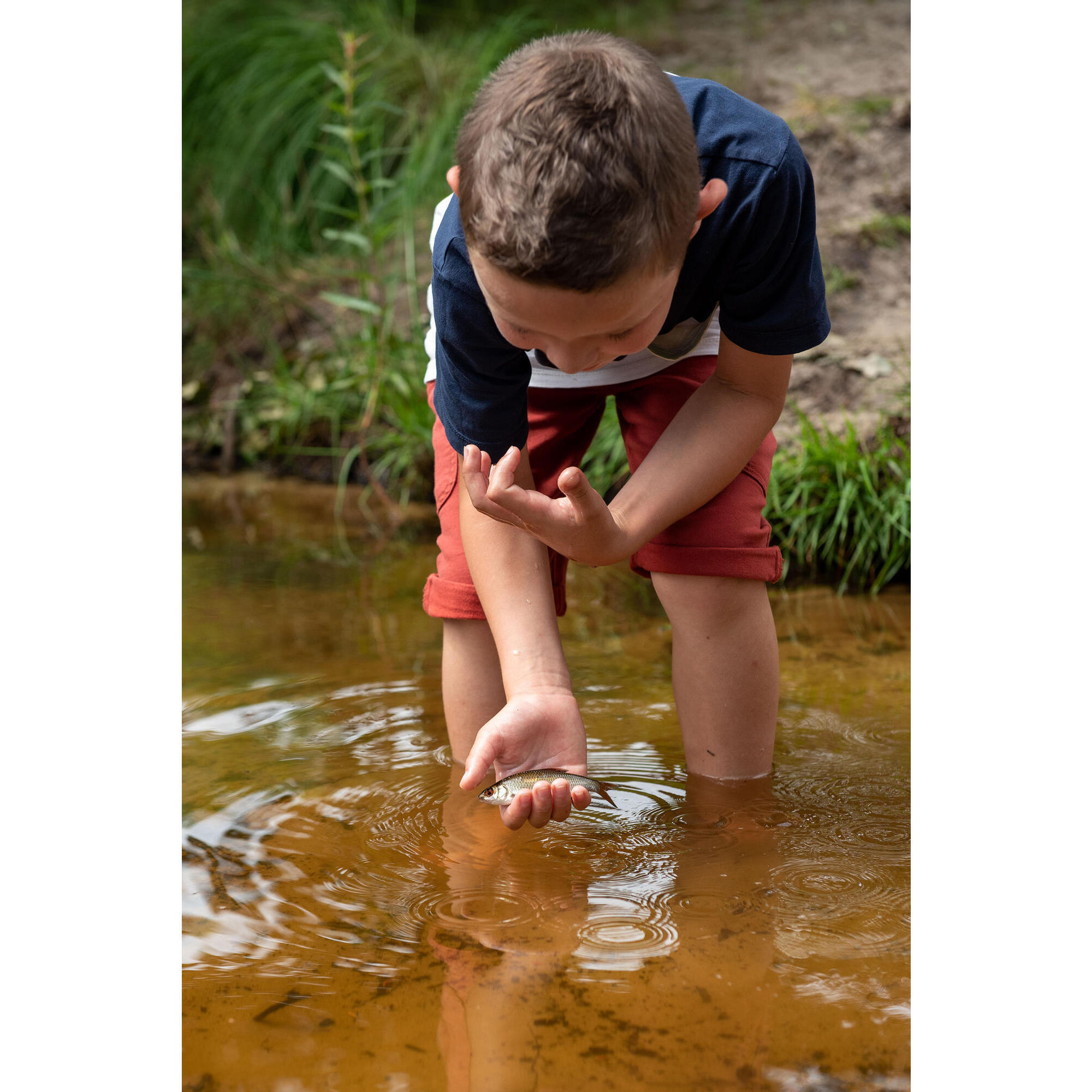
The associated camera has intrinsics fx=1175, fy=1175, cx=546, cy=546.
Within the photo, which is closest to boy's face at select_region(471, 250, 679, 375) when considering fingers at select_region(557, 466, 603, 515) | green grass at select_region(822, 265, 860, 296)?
fingers at select_region(557, 466, 603, 515)

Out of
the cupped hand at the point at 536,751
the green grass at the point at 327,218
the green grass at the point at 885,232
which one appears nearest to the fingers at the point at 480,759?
the cupped hand at the point at 536,751

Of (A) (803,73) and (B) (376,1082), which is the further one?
(A) (803,73)

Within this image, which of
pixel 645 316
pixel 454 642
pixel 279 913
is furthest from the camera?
pixel 454 642

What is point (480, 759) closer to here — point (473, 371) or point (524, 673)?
point (524, 673)

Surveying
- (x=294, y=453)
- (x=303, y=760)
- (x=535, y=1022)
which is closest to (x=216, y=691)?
(x=303, y=760)

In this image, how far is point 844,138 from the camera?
14.9 ft

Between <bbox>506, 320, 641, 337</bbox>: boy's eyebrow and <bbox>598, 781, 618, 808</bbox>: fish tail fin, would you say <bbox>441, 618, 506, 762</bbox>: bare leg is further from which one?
<bbox>506, 320, 641, 337</bbox>: boy's eyebrow

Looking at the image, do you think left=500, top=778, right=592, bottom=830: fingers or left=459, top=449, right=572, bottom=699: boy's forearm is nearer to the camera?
left=500, top=778, right=592, bottom=830: fingers

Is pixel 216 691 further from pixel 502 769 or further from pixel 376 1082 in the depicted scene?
pixel 376 1082

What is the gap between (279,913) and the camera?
1.51 metres

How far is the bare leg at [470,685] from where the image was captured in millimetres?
1978

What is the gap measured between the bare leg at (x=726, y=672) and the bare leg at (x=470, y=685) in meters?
0.31

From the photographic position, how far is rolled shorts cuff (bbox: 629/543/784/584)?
1854 mm
